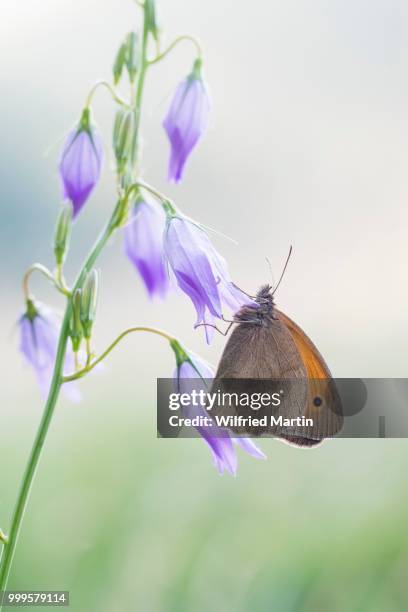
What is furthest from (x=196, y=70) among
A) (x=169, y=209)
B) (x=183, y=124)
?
(x=169, y=209)

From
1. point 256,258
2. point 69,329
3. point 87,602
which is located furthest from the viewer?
point 256,258

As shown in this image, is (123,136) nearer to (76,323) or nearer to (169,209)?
(169,209)

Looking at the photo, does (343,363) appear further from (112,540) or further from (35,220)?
(35,220)

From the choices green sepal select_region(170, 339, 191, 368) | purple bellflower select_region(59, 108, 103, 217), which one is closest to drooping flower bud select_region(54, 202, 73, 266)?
purple bellflower select_region(59, 108, 103, 217)

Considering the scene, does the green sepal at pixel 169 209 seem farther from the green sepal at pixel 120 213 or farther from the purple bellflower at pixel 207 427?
the purple bellflower at pixel 207 427

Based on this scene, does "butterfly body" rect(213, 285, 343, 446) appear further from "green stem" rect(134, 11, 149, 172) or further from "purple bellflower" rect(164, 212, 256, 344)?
"green stem" rect(134, 11, 149, 172)

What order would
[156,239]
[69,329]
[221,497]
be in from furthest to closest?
[221,497] → [156,239] → [69,329]

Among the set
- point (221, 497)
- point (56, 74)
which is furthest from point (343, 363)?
point (56, 74)
